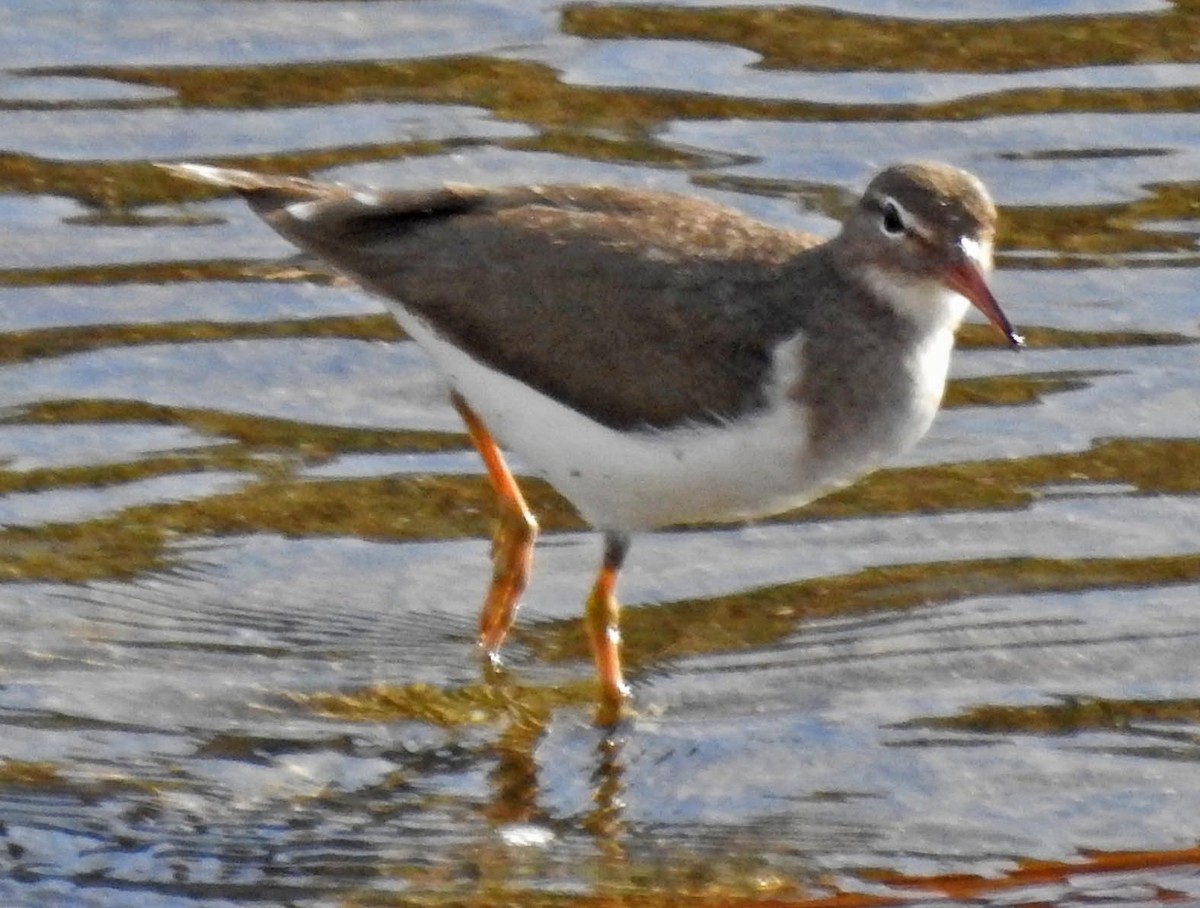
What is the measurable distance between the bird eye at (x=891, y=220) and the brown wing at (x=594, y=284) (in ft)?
0.98

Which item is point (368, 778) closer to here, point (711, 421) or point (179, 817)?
point (179, 817)

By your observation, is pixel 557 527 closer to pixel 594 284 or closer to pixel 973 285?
pixel 594 284

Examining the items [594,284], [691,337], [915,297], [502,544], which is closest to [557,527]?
[502,544]

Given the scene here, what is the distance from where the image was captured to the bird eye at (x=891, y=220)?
26.1 ft

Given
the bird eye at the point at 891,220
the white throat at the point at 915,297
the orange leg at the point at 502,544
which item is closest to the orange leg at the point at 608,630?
the orange leg at the point at 502,544

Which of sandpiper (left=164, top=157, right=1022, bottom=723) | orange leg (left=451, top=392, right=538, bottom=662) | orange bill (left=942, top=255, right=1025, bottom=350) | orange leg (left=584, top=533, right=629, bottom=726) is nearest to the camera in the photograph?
orange bill (left=942, top=255, right=1025, bottom=350)

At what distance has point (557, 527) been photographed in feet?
30.6

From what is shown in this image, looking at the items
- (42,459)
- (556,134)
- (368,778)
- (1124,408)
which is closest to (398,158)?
(556,134)

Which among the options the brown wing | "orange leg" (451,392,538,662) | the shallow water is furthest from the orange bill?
"orange leg" (451,392,538,662)

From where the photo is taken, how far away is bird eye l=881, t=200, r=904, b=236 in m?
Answer: 7.95

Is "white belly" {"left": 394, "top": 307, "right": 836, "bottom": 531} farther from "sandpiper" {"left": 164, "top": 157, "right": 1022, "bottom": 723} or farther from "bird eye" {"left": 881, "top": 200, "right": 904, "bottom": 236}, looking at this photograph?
"bird eye" {"left": 881, "top": 200, "right": 904, "bottom": 236}

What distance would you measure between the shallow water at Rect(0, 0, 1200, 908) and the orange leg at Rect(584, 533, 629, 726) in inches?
4.2

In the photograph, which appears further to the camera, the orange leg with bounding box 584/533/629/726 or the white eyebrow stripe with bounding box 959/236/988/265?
the orange leg with bounding box 584/533/629/726

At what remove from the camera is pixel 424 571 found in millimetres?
8875
